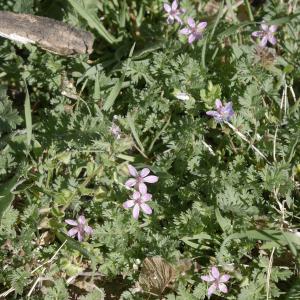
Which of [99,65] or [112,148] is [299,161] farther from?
[99,65]

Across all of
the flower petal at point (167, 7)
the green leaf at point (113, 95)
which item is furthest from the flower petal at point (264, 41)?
the green leaf at point (113, 95)

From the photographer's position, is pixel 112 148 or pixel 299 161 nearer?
pixel 112 148

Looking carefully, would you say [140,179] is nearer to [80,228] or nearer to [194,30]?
[80,228]

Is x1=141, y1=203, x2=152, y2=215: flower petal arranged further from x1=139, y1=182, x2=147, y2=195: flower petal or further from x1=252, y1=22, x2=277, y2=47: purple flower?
x1=252, y1=22, x2=277, y2=47: purple flower

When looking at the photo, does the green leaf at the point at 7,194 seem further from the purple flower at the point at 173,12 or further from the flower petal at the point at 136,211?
the purple flower at the point at 173,12

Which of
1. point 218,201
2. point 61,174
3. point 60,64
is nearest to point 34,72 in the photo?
point 60,64
